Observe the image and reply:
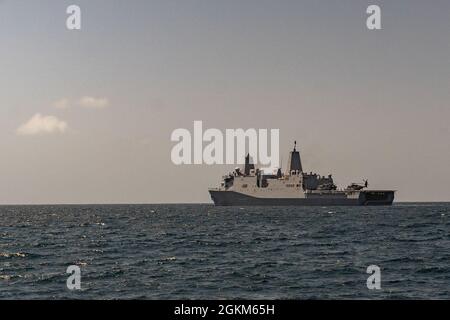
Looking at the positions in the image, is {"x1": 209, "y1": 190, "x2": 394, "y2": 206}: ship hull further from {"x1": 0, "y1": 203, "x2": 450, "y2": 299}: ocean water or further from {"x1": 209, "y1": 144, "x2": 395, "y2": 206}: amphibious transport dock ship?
{"x1": 0, "y1": 203, "x2": 450, "y2": 299}: ocean water

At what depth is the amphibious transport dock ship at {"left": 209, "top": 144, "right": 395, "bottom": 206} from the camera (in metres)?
139

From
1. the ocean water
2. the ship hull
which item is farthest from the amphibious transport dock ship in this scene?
the ocean water

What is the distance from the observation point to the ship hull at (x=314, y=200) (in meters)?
138

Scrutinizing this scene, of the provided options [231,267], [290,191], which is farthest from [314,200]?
[231,267]

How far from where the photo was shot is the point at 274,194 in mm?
143125

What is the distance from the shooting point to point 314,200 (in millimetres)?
139500

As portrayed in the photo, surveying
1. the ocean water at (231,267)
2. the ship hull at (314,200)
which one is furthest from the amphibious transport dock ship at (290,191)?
the ocean water at (231,267)

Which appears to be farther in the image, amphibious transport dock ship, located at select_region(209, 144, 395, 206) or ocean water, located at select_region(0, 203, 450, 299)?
amphibious transport dock ship, located at select_region(209, 144, 395, 206)

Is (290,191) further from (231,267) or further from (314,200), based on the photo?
(231,267)
